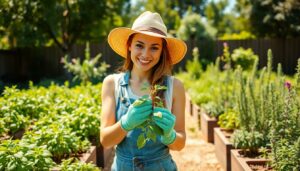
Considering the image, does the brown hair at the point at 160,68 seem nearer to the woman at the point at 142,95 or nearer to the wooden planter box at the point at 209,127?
the woman at the point at 142,95

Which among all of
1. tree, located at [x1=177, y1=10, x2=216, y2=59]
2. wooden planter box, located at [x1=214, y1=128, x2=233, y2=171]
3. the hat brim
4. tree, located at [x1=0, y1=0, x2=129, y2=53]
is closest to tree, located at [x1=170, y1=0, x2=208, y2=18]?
tree, located at [x1=177, y1=10, x2=216, y2=59]

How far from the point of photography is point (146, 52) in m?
2.22

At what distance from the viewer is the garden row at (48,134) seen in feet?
10.0

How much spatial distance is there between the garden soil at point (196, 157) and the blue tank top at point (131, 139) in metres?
2.84

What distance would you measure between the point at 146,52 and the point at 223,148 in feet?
9.80

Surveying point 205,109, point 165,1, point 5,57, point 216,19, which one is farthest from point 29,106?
point 216,19

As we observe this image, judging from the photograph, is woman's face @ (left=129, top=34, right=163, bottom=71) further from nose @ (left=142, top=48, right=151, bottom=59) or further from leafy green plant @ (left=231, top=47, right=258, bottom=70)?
leafy green plant @ (left=231, top=47, right=258, bottom=70)

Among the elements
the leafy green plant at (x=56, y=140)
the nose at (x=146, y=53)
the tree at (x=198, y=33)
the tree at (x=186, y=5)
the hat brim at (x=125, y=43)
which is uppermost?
the tree at (x=186, y=5)

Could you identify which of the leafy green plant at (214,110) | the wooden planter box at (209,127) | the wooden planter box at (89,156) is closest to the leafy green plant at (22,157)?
the wooden planter box at (89,156)

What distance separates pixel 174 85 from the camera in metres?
2.32

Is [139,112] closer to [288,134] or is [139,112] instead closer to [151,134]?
[151,134]

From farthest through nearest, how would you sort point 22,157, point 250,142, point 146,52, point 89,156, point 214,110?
1. point 214,110
2. point 250,142
3. point 89,156
4. point 22,157
5. point 146,52

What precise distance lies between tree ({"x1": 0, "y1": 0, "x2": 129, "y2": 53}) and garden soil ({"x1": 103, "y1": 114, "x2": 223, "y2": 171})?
10.4 metres

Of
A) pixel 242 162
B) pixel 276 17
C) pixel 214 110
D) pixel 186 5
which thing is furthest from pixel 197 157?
pixel 186 5
